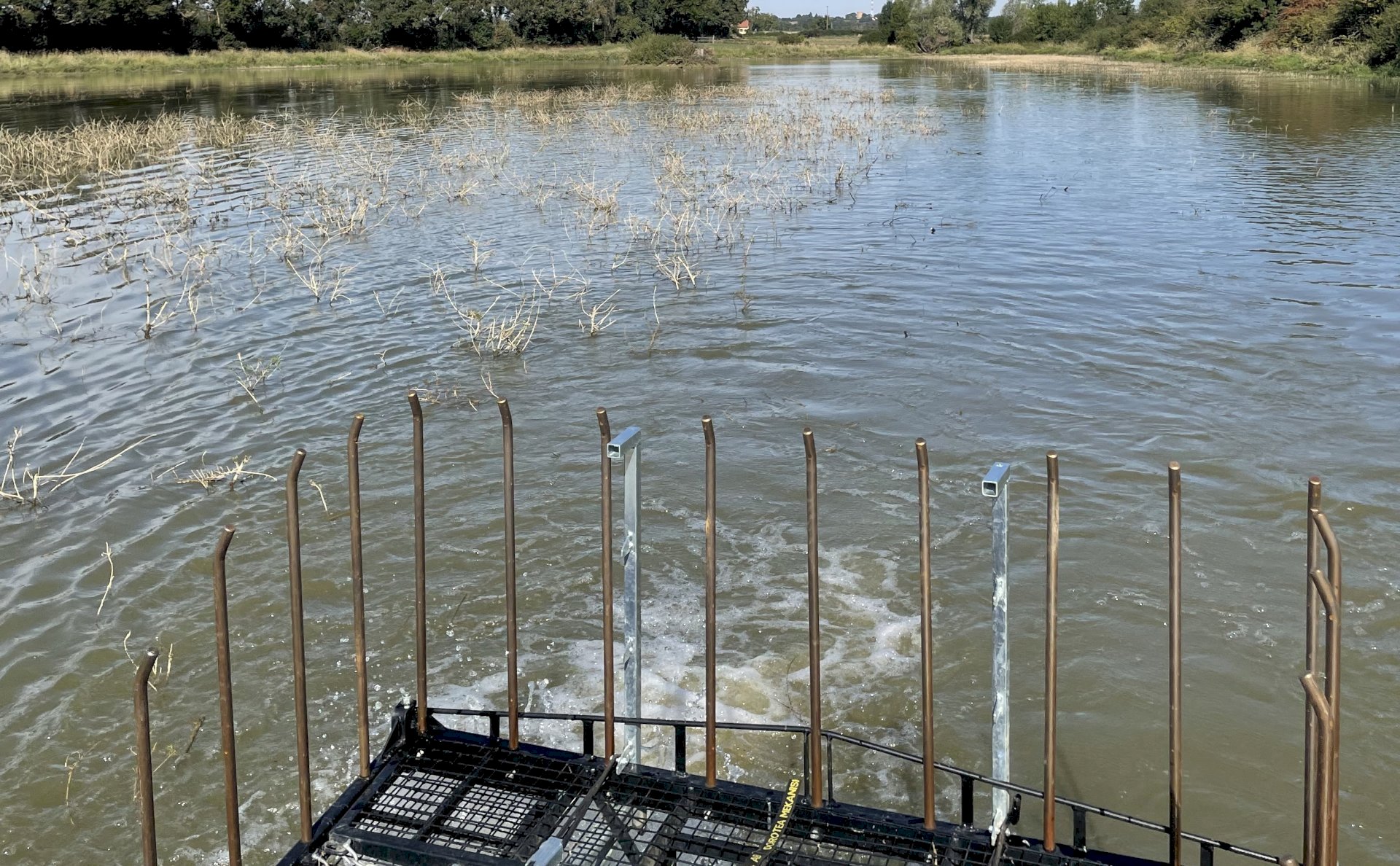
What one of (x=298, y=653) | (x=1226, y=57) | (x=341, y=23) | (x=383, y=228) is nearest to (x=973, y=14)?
(x=341, y=23)

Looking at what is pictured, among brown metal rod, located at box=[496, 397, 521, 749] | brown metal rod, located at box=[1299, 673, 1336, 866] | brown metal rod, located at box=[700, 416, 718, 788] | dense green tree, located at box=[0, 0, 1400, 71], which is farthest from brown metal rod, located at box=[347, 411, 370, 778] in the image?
dense green tree, located at box=[0, 0, 1400, 71]

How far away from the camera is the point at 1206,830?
408cm

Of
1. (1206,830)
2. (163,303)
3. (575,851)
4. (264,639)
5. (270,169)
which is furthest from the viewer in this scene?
(270,169)

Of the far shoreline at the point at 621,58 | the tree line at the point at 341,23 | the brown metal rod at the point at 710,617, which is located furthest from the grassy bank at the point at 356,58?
the brown metal rod at the point at 710,617

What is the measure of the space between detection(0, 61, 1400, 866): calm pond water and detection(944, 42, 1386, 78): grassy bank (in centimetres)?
2845

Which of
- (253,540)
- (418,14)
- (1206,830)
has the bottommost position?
(1206,830)

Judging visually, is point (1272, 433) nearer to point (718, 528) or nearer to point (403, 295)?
point (718, 528)

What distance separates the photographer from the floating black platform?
3047 millimetres

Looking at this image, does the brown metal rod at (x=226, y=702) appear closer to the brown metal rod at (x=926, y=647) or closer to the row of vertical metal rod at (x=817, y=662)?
the row of vertical metal rod at (x=817, y=662)

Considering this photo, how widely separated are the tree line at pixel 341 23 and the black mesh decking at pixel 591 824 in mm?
69329

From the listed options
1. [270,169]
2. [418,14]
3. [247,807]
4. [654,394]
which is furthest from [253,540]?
[418,14]

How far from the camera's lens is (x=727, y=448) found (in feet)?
25.8

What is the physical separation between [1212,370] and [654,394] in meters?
4.43

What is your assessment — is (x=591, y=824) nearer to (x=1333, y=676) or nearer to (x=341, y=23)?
(x=1333, y=676)
